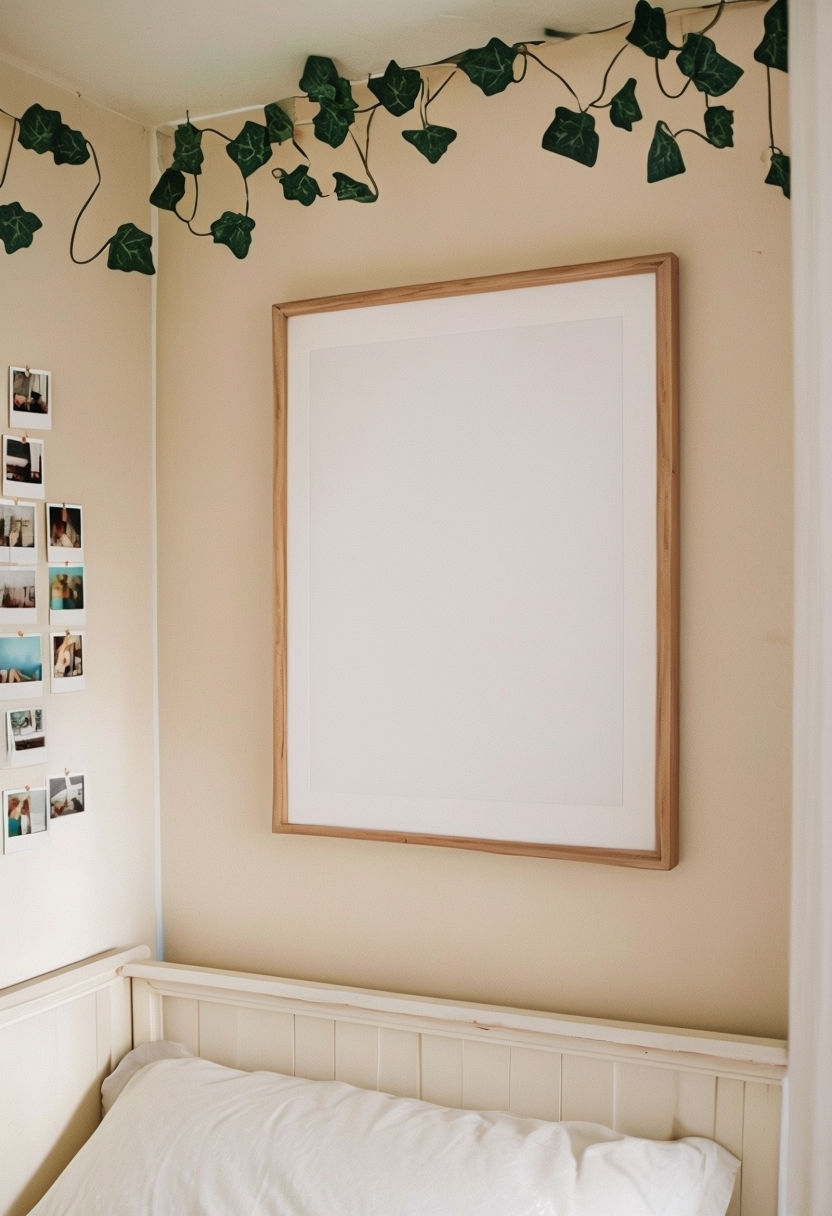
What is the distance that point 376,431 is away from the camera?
191 centimetres

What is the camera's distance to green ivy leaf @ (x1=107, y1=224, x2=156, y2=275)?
1.91 meters

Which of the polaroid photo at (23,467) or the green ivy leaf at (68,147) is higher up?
the green ivy leaf at (68,147)

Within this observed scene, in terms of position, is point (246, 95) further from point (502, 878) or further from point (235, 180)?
point (502, 878)

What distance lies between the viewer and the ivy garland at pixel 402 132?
160cm

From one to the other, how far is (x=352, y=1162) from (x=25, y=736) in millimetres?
836

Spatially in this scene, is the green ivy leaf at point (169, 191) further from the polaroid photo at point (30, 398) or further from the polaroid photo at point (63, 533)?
the polaroid photo at point (63, 533)

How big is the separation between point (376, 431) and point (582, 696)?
0.57 metres

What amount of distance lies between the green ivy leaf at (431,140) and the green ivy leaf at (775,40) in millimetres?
470

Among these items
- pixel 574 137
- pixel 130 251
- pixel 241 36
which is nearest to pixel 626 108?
pixel 574 137

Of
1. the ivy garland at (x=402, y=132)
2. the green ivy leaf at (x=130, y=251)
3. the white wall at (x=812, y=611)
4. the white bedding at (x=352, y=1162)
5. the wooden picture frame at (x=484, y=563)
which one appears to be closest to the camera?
the white wall at (x=812, y=611)

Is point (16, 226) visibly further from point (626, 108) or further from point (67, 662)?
point (626, 108)

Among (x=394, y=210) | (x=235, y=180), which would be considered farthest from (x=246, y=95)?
(x=394, y=210)

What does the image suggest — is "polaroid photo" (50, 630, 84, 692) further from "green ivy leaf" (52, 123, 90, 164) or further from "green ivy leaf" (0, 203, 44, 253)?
"green ivy leaf" (52, 123, 90, 164)

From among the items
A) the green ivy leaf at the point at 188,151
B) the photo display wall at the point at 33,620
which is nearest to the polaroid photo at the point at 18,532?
the photo display wall at the point at 33,620
